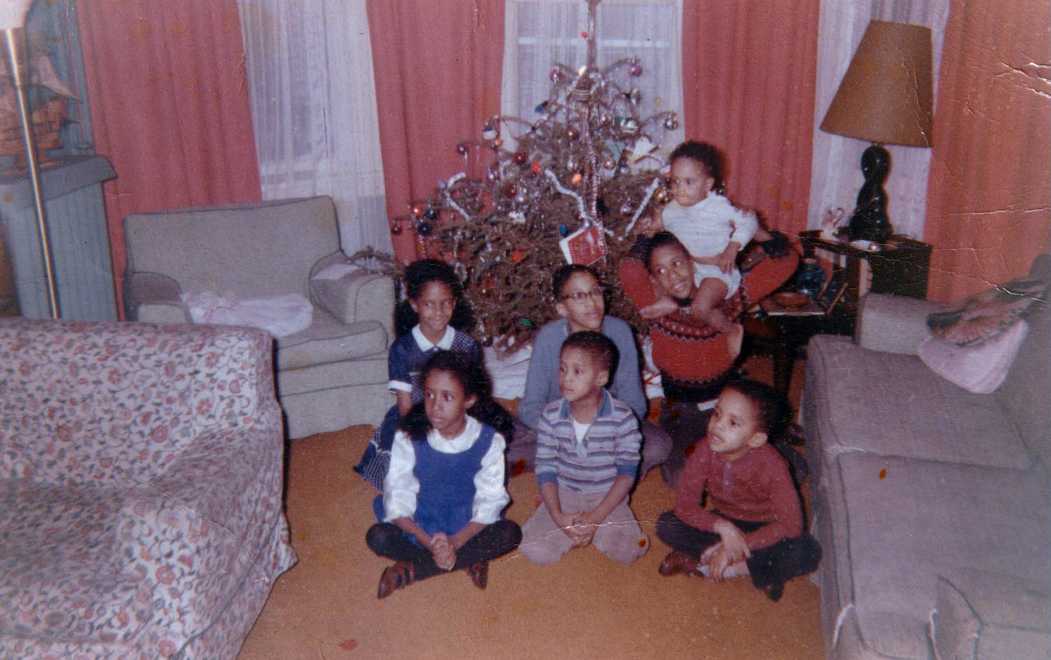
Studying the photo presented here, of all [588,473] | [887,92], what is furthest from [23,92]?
[887,92]

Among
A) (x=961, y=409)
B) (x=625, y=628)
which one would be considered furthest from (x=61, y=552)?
(x=961, y=409)

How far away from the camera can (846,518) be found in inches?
77.7

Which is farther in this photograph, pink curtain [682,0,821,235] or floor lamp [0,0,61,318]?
pink curtain [682,0,821,235]

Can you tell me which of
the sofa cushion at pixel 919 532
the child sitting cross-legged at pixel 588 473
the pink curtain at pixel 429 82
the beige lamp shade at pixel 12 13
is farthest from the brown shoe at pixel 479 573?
the pink curtain at pixel 429 82

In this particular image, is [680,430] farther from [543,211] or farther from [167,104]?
[167,104]

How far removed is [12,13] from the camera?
90.0 inches

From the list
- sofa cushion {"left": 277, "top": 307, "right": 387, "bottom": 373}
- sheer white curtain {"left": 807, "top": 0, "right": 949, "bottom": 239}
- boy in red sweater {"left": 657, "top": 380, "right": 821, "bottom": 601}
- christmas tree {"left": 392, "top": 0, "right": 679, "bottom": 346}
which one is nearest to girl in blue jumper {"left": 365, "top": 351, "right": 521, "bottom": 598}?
boy in red sweater {"left": 657, "top": 380, "right": 821, "bottom": 601}

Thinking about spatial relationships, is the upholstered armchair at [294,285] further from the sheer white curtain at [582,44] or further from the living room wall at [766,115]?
the sheer white curtain at [582,44]

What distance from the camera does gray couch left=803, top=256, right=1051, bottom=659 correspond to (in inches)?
58.1

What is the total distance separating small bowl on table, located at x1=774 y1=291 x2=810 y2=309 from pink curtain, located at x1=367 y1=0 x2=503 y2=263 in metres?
1.76

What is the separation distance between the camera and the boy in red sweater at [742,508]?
2.25 m

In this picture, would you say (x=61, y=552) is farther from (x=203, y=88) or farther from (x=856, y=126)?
(x=856, y=126)

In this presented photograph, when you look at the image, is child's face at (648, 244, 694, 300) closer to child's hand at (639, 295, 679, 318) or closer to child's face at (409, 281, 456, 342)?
child's hand at (639, 295, 679, 318)

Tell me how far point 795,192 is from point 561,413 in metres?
2.59
